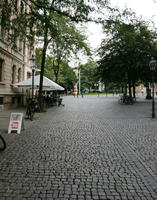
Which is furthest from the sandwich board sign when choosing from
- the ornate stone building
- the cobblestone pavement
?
the ornate stone building

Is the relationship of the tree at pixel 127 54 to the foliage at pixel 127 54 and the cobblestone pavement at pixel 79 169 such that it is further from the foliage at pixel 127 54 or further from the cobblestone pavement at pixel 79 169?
the cobblestone pavement at pixel 79 169

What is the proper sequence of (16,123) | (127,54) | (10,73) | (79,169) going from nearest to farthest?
(79,169)
(16,123)
(10,73)
(127,54)

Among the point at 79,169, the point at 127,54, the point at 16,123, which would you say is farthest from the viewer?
the point at 127,54

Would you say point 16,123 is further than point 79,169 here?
Yes

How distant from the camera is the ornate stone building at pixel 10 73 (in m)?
15.6

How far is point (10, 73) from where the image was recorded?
58.5 feet

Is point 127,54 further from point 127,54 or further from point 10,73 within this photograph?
point 10,73

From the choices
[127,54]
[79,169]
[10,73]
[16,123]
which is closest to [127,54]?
[127,54]

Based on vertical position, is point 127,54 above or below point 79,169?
above

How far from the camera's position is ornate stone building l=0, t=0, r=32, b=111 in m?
15.6

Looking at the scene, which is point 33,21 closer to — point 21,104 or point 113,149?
point 113,149

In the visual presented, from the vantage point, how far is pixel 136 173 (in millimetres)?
3723

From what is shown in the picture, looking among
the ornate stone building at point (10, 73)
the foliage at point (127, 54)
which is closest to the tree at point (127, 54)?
the foliage at point (127, 54)

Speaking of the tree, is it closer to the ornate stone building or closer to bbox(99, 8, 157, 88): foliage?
bbox(99, 8, 157, 88): foliage
